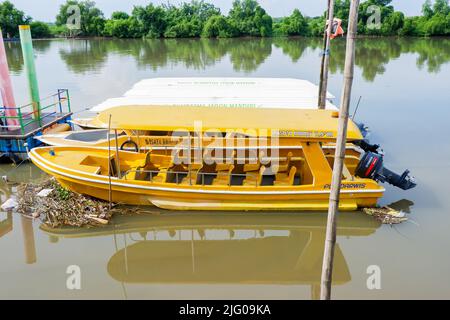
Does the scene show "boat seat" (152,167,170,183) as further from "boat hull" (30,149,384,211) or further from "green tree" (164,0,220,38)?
"green tree" (164,0,220,38)

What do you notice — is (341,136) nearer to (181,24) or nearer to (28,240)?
(28,240)

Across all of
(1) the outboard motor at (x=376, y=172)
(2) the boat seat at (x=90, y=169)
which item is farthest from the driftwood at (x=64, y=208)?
(1) the outboard motor at (x=376, y=172)

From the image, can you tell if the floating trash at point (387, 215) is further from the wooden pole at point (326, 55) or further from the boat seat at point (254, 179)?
the wooden pole at point (326, 55)

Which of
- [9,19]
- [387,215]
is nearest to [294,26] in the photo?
[9,19]

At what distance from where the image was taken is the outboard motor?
8.20 m

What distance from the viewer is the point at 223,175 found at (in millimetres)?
8664

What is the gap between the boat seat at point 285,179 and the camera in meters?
8.58

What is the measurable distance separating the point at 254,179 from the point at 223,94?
7.75 metres

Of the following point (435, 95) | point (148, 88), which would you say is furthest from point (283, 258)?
point (435, 95)

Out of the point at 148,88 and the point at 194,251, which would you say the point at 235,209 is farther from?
the point at 148,88

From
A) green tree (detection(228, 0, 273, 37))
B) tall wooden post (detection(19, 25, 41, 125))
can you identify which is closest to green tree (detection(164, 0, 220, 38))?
A: green tree (detection(228, 0, 273, 37))

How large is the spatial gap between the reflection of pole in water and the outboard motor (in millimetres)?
6667
